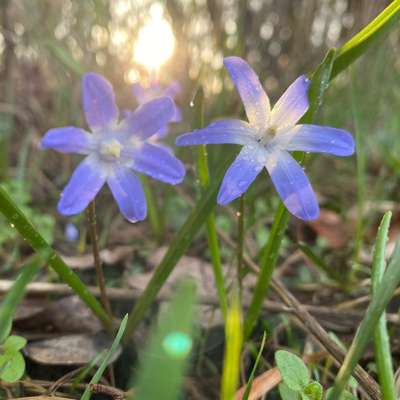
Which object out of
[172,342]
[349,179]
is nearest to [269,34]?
[349,179]

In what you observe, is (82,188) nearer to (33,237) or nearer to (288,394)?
(33,237)

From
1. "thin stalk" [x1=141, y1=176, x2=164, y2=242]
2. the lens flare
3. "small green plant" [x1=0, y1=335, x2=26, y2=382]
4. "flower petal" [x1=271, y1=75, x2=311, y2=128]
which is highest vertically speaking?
the lens flare

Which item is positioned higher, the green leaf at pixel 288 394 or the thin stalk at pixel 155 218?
the thin stalk at pixel 155 218

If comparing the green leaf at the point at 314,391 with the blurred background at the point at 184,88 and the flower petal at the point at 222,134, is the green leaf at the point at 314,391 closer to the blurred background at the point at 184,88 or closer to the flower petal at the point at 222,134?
the flower petal at the point at 222,134

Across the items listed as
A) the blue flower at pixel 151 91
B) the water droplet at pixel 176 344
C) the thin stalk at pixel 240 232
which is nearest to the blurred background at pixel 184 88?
the blue flower at pixel 151 91

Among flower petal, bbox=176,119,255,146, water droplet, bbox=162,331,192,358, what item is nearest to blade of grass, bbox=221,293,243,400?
water droplet, bbox=162,331,192,358

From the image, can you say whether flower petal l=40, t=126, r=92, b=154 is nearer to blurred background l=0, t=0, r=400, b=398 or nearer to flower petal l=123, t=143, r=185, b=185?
flower petal l=123, t=143, r=185, b=185
